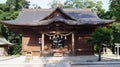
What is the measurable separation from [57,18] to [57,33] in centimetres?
143

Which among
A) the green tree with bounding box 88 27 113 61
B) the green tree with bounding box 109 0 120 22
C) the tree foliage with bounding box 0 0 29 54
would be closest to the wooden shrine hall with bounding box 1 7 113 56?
the green tree with bounding box 109 0 120 22

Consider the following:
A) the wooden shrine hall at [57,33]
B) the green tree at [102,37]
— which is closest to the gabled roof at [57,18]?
the wooden shrine hall at [57,33]

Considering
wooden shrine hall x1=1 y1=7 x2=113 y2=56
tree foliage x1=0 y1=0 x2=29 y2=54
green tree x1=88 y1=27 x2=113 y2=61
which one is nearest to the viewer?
green tree x1=88 y1=27 x2=113 y2=61

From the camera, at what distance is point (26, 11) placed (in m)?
30.6

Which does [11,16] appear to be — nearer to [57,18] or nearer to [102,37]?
[57,18]

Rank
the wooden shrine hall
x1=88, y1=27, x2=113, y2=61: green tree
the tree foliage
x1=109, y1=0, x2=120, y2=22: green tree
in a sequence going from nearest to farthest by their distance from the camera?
1. x1=88, y1=27, x2=113, y2=61: green tree
2. the wooden shrine hall
3. x1=109, y1=0, x2=120, y2=22: green tree
4. the tree foliage

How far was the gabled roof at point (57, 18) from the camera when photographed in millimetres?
25203

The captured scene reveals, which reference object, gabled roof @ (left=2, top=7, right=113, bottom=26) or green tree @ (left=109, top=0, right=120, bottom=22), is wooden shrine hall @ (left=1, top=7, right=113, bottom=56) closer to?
gabled roof @ (left=2, top=7, right=113, bottom=26)

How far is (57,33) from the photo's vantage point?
25.3 metres

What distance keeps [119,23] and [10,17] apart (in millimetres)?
21957

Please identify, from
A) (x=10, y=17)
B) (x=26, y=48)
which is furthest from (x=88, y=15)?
(x=10, y=17)

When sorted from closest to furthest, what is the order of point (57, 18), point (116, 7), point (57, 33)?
point (57, 18), point (57, 33), point (116, 7)

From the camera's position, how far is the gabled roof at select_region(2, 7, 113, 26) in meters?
25.2

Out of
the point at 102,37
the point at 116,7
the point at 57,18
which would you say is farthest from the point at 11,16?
the point at 102,37
